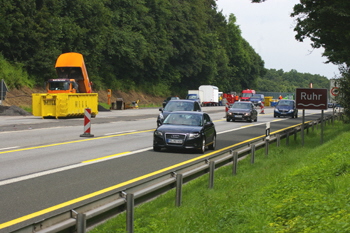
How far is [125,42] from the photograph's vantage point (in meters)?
77.6

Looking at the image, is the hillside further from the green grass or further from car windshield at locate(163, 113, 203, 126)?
the green grass

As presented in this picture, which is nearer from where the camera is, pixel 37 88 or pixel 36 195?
pixel 36 195

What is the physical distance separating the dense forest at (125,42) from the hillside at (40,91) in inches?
31.4

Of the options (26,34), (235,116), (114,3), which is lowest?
(235,116)

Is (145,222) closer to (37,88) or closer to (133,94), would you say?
(37,88)

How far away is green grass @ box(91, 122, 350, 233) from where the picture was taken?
6539 millimetres

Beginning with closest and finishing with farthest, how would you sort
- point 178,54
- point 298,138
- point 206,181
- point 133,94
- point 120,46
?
point 206,181 < point 298,138 < point 120,46 < point 133,94 < point 178,54

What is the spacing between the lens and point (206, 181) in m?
11.7

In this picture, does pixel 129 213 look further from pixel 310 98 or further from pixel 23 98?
pixel 23 98

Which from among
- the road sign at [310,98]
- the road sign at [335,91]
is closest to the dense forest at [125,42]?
the road sign at [335,91]

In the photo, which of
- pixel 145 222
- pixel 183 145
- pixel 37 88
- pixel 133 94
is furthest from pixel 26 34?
pixel 145 222

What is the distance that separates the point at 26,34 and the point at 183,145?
41561mm

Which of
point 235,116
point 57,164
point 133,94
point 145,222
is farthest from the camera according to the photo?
point 133,94

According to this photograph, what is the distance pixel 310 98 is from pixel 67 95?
20113 millimetres
